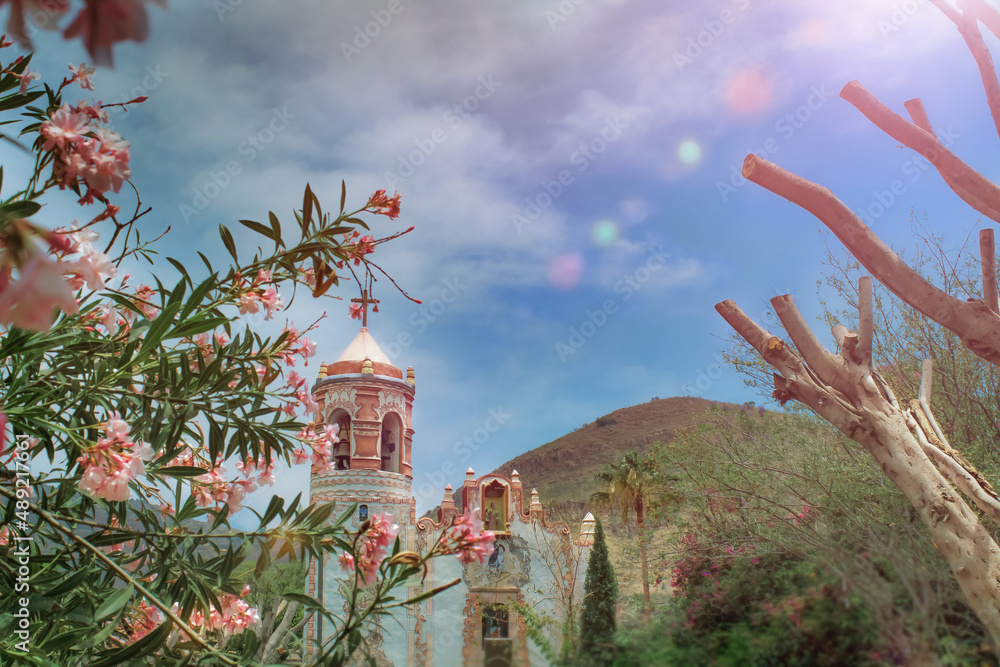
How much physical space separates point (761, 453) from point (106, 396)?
10032mm

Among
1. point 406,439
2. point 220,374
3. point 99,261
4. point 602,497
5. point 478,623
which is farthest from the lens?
point 602,497

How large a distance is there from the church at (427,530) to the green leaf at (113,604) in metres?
15.3

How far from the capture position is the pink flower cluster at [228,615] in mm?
3051

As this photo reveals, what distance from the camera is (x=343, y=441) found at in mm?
18766

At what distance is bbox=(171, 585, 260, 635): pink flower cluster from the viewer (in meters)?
3.05

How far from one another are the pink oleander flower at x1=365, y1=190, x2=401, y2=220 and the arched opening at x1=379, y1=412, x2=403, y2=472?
638 inches

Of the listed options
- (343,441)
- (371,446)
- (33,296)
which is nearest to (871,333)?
(33,296)

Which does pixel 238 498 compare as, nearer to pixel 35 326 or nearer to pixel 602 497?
pixel 35 326

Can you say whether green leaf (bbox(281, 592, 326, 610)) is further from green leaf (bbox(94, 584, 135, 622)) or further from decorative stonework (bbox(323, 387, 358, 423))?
decorative stonework (bbox(323, 387, 358, 423))

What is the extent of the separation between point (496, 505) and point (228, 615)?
55.6 ft

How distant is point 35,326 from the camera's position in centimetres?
71

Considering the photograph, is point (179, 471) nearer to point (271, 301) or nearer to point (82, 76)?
point (271, 301)

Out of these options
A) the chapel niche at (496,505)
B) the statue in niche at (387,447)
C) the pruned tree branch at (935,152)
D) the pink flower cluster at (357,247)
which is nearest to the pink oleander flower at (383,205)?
the pink flower cluster at (357,247)

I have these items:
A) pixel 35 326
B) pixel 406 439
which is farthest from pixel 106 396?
pixel 406 439
